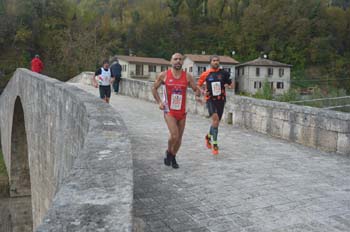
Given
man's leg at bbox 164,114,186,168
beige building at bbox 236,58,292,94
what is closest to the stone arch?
man's leg at bbox 164,114,186,168

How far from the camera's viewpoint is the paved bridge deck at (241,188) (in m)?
3.50

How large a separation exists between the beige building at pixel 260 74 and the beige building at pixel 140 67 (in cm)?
1063

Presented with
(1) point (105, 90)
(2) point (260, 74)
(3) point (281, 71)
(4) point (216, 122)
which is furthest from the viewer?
(3) point (281, 71)

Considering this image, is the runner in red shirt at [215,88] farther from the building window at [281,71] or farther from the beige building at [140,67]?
the building window at [281,71]

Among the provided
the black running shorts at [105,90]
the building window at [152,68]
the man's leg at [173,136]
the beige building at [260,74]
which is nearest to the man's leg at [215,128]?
the man's leg at [173,136]

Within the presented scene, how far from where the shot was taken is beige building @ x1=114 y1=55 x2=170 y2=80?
49.2 metres

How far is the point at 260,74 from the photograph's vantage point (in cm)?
5219

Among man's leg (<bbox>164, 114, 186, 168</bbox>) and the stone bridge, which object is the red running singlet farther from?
the stone bridge

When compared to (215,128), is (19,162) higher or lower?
lower

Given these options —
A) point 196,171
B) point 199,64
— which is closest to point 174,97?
point 196,171

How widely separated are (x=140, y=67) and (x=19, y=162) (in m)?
32.0

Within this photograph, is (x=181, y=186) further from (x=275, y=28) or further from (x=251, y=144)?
(x=275, y=28)

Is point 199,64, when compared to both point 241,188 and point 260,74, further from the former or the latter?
point 241,188

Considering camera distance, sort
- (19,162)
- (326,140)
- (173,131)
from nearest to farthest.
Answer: (173,131), (326,140), (19,162)
